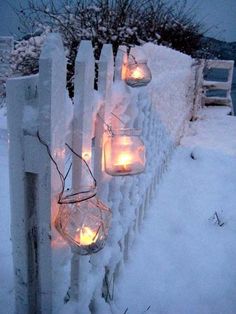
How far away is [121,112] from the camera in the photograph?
85.2 inches

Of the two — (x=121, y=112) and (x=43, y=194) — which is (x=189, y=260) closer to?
(x=121, y=112)

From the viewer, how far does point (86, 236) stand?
141 cm

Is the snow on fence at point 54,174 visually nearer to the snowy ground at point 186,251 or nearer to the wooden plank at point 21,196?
the wooden plank at point 21,196

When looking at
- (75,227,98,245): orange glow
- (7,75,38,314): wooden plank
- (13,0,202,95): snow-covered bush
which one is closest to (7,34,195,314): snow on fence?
(7,75,38,314): wooden plank

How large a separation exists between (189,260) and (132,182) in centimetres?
Result: 74

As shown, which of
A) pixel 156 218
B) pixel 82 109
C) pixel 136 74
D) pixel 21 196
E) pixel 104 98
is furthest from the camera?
pixel 156 218

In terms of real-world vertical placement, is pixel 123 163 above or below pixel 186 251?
above

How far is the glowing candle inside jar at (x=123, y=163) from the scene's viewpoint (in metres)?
1.85

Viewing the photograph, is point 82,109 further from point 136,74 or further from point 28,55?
point 28,55

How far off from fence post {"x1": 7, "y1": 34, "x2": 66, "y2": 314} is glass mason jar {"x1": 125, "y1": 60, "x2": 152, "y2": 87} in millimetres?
1092

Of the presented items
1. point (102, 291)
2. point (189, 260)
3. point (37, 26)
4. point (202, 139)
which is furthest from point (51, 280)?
point (202, 139)

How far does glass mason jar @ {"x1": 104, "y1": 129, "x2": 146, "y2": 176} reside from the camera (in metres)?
1.83

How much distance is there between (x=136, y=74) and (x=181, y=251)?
142 cm

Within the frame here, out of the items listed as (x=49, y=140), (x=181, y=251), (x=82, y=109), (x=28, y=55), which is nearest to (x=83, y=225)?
(x=49, y=140)
